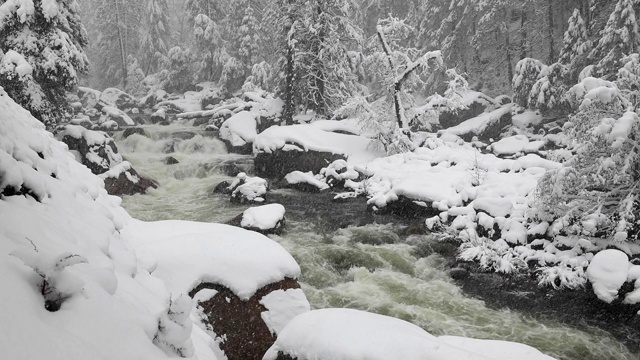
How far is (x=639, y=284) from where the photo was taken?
6.72m

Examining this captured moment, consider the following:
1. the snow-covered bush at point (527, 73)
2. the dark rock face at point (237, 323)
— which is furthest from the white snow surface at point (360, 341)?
the snow-covered bush at point (527, 73)

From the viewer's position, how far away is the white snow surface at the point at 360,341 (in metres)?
3.31

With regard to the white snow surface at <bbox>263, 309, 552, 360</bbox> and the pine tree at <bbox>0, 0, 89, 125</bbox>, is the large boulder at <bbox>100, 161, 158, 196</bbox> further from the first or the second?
the white snow surface at <bbox>263, 309, 552, 360</bbox>

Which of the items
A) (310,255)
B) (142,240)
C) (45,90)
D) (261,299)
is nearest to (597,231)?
(310,255)

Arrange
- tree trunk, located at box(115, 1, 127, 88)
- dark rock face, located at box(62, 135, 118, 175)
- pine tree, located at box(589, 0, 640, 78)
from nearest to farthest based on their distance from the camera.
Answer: dark rock face, located at box(62, 135, 118, 175) → pine tree, located at box(589, 0, 640, 78) → tree trunk, located at box(115, 1, 127, 88)

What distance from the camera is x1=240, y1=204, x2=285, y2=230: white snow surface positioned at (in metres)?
10.3

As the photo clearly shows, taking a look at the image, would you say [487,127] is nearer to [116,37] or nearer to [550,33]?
[550,33]

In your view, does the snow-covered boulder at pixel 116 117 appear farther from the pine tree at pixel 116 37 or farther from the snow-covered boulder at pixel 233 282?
the snow-covered boulder at pixel 233 282

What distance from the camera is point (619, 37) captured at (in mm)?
18266

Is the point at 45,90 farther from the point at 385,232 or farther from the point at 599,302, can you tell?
the point at 599,302

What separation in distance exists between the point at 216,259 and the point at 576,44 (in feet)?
77.7

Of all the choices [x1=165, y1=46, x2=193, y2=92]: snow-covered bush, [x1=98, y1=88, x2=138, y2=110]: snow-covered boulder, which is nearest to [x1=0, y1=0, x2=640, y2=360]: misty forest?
[x1=98, y1=88, x2=138, y2=110]: snow-covered boulder

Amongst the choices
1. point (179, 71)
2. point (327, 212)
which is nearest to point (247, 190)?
point (327, 212)

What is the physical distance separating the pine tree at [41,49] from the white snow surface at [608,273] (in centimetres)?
1558
